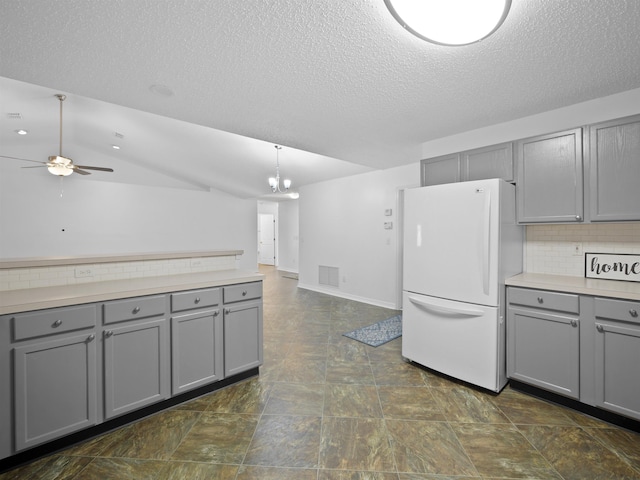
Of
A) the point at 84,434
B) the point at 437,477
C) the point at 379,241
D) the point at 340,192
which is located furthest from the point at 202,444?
the point at 340,192

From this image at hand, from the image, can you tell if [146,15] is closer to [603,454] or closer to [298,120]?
[298,120]

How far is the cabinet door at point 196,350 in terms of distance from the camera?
2.08 m

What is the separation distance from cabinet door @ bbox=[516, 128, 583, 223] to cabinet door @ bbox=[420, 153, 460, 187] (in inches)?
19.6

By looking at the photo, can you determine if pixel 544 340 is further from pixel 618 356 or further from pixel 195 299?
pixel 195 299

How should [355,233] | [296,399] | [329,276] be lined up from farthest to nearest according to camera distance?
[329,276] → [355,233] → [296,399]

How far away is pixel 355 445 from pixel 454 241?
5.42 ft

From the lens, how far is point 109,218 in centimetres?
728

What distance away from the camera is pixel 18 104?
435 cm

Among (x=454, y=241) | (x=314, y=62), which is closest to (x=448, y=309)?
(x=454, y=241)

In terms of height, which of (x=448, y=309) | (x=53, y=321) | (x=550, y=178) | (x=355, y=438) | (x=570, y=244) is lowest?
(x=355, y=438)

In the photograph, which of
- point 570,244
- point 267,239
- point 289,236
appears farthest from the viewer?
point 267,239

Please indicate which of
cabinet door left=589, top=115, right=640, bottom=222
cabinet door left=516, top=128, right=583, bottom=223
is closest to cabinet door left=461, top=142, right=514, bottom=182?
cabinet door left=516, top=128, right=583, bottom=223

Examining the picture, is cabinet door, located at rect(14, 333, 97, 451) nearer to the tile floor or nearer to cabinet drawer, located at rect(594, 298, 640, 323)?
the tile floor

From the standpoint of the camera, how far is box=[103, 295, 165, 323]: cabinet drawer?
1797 mm
